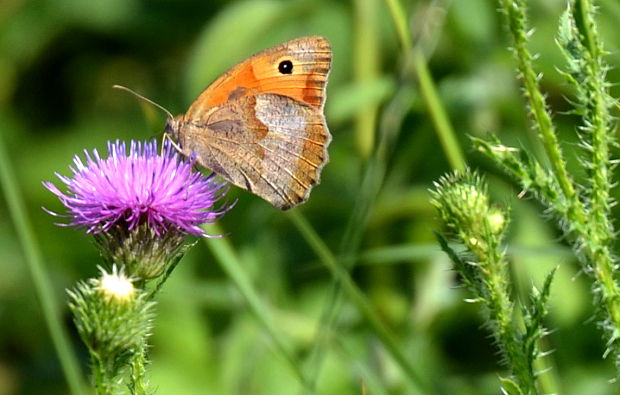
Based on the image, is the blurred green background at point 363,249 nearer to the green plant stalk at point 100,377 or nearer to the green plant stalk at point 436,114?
the green plant stalk at point 436,114

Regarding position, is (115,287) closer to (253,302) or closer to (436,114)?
(253,302)

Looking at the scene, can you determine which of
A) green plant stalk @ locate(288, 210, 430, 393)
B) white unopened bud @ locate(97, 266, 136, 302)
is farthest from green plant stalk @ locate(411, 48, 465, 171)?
white unopened bud @ locate(97, 266, 136, 302)

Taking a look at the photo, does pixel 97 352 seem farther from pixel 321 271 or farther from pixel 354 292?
pixel 321 271

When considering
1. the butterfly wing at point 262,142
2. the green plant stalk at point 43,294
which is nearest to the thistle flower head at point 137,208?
the green plant stalk at point 43,294

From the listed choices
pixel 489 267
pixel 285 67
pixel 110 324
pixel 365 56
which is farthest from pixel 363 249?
pixel 110 324

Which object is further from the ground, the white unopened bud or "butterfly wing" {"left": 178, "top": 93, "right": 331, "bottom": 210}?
"butterfly wing" {"left": 178, "top": 93, "right": 331, "bottom": 210}

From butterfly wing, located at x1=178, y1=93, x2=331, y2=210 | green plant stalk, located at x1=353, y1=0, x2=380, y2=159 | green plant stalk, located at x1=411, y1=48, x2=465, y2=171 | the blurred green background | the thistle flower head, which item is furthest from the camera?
green plant stalk, located at x1=353, y1=0, x2=380, y2=159

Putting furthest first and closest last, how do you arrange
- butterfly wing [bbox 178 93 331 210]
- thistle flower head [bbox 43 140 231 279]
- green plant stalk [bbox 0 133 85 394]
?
butterfly wing [bbox 178 93 331 210] < green plant stalk [bbox 0 133 85 394] < thistle flower head [bbox 43 140 231 279]

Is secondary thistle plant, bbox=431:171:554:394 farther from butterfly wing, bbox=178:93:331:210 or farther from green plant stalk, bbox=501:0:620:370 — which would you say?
butterfly wing, bbox=178:93:331:210
